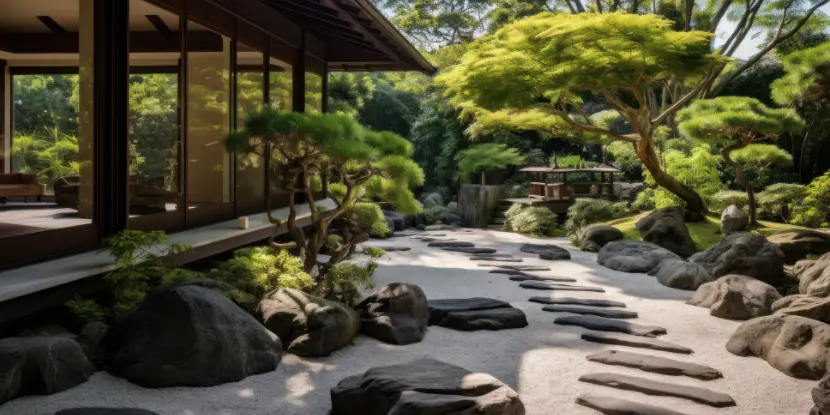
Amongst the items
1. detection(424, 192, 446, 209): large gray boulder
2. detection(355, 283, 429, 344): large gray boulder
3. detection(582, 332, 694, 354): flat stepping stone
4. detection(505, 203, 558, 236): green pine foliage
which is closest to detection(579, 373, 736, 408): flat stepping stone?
detection(582, 332, 694, 354): flat stepping stone

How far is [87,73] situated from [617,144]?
1628 cm

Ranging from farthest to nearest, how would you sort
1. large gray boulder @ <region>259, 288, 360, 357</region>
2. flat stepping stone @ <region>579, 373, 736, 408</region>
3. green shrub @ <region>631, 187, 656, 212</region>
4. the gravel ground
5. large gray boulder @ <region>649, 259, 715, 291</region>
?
green shrub @ <region>631, 187, 656, 212</region>
large gray boulder @ <region>649, 259, 715, 291</region>
large gray boulder @ <region>259, 288, 360, 357</region>
flat stepping stone @ <region>579, 373, 736, 408</region>
the gravel ground

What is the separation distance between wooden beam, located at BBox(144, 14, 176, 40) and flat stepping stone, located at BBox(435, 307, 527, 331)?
369 centimetres

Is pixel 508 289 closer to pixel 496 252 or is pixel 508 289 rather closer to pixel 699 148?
pixel 496 252

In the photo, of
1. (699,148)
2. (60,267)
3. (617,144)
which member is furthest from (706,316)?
(617,144)

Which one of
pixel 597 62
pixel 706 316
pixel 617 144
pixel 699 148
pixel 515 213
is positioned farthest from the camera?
pixel 617 144

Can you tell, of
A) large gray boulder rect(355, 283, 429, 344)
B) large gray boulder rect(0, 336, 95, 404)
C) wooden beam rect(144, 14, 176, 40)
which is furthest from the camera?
wooden beam rect(144, 14, 176, 40)

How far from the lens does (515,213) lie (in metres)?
17.5

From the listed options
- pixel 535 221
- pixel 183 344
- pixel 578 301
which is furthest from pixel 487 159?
pixel 183 344

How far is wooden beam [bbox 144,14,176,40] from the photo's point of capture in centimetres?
698

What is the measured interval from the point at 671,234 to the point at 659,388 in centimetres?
865

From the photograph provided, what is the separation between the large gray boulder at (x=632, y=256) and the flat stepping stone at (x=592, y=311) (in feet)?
11.3

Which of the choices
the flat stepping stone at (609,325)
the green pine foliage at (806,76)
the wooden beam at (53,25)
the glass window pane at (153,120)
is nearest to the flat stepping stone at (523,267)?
the flat stepping stone at (609,325)

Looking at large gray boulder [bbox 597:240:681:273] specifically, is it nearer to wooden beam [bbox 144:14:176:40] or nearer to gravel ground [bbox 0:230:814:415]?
gravel ground [bbox 0:230:814:415]
